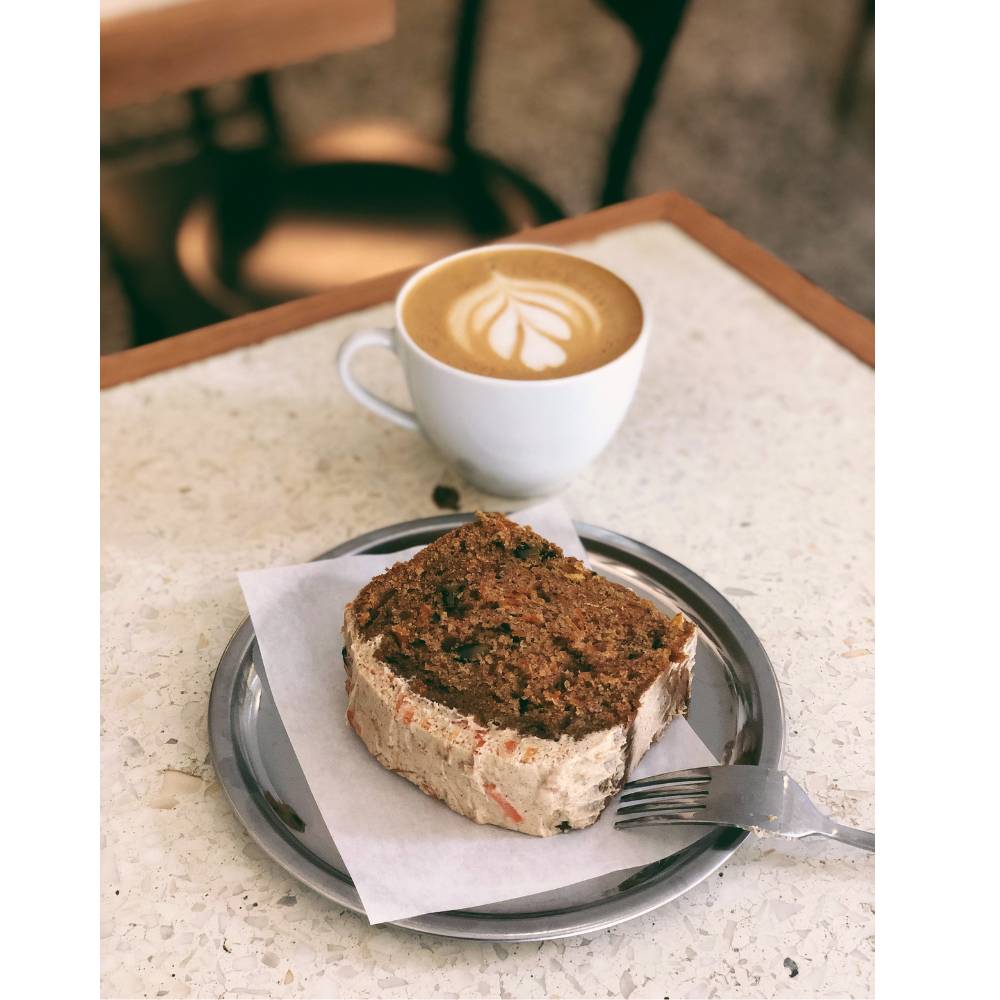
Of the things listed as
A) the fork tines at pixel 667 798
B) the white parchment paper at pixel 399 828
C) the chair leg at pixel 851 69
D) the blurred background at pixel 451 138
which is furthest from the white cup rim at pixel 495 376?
the chair leg at pixel 851 69

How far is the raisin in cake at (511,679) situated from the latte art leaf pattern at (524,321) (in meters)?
0.22

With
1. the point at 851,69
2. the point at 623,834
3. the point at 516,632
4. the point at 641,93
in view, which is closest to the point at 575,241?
the point at 641,93

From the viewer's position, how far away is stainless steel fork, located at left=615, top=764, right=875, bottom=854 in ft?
2.29

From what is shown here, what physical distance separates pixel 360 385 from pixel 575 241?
0.51m

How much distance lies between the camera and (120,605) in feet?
3.08

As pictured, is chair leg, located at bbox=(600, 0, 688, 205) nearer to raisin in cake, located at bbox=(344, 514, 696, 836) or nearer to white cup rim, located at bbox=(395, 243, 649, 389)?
white cup rim, located at bbox=(395, 243, 649, 389)

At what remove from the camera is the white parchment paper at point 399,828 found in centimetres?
69

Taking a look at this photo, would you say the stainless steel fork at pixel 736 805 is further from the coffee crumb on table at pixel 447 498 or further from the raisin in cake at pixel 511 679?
the coffee crumb on table at pixel 447 498

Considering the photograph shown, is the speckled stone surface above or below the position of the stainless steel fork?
below

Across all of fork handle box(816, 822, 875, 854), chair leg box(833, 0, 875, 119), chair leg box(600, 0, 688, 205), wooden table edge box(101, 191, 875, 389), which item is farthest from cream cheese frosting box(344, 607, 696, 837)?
chair leg box(833, 0, 875, 119)

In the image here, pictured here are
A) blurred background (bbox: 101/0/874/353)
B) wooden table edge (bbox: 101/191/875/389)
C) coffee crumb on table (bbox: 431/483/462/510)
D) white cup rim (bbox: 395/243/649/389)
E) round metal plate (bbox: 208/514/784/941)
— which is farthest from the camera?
blurred background (bbox: 101/0/874/353)

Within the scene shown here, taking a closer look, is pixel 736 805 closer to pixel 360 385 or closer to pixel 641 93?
pixel 360 385

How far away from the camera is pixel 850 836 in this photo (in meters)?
0.71

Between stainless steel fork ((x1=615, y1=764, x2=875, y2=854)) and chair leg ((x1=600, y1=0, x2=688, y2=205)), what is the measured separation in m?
1.15
